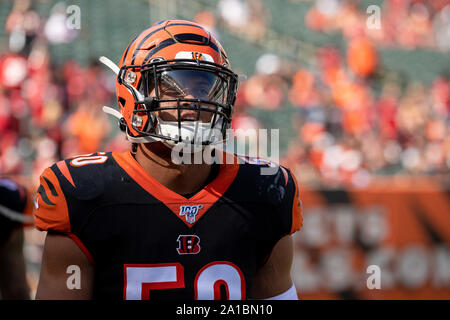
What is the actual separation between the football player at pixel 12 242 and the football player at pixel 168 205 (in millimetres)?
1068

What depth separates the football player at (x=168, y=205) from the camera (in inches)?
75.8

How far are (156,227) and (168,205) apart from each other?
9 centimetres

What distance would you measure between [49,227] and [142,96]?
23.0 inches

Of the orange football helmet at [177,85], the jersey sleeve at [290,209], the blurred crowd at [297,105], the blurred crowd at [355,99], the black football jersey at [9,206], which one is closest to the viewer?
the orange football helmet at [177,85]

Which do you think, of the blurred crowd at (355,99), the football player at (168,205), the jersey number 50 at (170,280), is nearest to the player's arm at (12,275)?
the football player at (168,205)

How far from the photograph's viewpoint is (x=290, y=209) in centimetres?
214

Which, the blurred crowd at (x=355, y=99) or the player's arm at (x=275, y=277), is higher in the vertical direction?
the blurred crowd at (x=355, y=99)

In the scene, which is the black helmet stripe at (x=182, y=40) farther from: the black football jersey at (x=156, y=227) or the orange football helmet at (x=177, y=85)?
the black football jersey at (x=156, y=227)

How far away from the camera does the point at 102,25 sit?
10.5 meters

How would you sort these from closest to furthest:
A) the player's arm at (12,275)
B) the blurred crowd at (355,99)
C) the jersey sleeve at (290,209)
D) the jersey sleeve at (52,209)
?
1. the jersey sleeve at (52,209)
2. the jersey sleeve at (290,209)
3. the player's arm at (12,275)
4. the blurred crowd at (355,99)

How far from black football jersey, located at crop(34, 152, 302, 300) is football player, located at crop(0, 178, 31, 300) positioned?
111cm

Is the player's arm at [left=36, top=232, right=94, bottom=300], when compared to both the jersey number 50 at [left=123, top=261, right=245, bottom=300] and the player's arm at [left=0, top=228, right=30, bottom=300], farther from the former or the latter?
the player's arm at [left=0, top=228, right=30, bottom=300]
